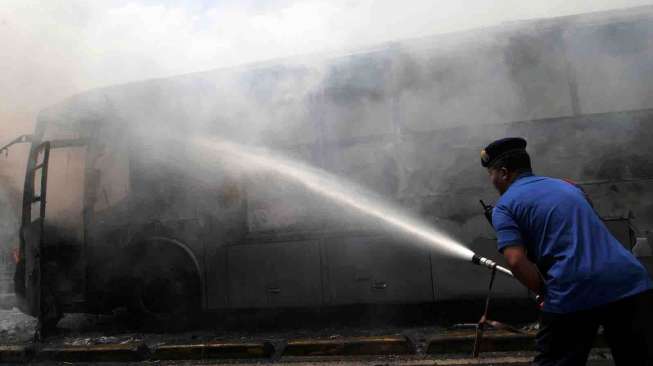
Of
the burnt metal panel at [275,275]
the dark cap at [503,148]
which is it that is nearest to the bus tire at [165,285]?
the burnt metal panel at [275,275]

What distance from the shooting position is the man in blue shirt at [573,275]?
6.00 feet

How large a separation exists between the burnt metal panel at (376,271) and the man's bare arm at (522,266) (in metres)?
2.59

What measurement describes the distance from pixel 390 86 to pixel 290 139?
3.94 feet

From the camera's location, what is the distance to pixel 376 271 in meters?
4.55

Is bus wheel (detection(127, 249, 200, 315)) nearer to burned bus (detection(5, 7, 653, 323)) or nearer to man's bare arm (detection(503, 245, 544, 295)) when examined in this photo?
burned bus (detection(5, 7, 653, 323))

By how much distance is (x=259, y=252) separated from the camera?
4.85 meters

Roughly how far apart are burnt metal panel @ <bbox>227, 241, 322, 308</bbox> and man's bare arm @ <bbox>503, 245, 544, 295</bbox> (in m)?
2.96

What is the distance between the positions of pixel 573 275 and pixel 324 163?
3270mm

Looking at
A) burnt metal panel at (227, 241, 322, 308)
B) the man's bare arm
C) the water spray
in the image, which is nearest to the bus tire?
burnt metal panel at (227, 241, 322, 308)

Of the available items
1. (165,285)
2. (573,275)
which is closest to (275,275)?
(165,285)

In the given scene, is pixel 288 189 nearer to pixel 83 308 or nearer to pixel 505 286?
pixel 505 286

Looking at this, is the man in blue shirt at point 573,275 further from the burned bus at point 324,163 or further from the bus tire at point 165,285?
the bus tire at point 165,285

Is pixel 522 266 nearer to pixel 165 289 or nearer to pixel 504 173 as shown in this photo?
pixel 504 173

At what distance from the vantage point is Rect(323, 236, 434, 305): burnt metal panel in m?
4.47
